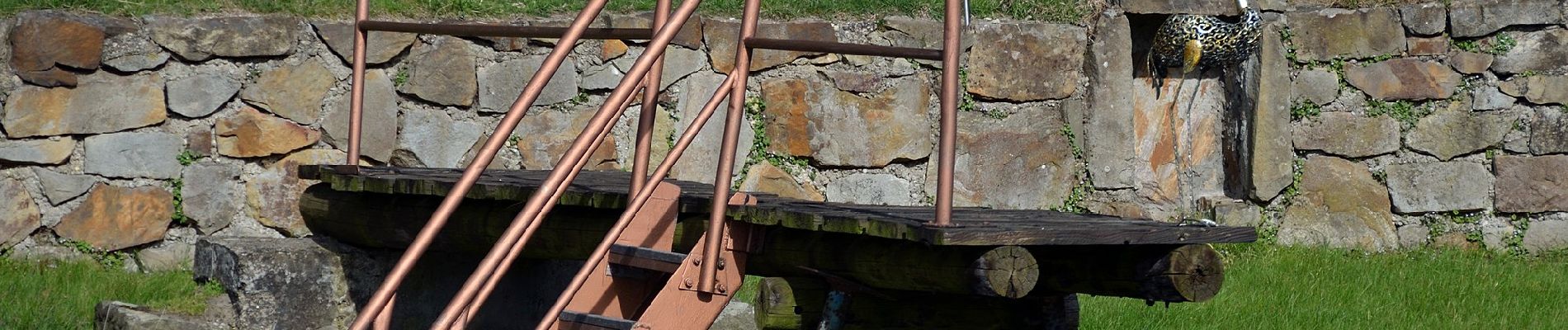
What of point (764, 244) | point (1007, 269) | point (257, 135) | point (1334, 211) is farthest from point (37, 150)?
point (1334, 211)

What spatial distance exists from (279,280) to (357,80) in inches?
23.7

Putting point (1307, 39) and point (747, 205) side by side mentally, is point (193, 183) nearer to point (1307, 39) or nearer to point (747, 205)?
point (747, 205)

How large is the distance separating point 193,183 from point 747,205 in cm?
275

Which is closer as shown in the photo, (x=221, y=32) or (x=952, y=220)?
(x=952, y=220)

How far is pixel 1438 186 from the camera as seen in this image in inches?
270

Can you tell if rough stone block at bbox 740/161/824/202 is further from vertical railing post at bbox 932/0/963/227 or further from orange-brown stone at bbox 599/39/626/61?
vertical railing post at bbox 932/0/963/227

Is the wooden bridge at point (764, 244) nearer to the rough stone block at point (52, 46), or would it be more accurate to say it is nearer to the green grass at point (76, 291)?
the green grass at point (76, 291)

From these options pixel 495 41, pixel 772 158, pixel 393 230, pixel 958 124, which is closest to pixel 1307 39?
pixel 958 124

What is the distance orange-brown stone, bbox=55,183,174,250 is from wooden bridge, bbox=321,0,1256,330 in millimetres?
1612

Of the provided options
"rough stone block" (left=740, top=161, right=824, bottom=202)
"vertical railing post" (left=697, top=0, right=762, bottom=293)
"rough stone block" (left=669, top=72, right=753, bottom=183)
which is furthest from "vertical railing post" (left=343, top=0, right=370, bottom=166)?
"rough stone block" (left=740, top=161, right=824, bottom=202)

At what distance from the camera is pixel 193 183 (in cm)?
548

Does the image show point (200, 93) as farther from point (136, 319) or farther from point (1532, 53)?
point (1532, 53)

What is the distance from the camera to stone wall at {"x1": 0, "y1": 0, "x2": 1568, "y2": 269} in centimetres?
534

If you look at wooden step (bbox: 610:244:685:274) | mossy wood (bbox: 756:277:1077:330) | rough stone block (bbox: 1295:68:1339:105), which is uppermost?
rough stone block (bbox: 1295:68:1339:105)
